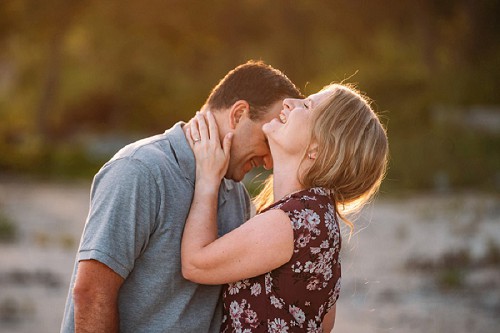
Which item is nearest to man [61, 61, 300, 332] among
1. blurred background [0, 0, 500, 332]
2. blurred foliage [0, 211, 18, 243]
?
blurred background [0, 0, 500, 332]

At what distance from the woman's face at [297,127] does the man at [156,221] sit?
125 mm

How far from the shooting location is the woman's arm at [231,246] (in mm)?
2984

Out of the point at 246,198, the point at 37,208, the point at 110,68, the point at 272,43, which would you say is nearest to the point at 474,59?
the point at 272,43

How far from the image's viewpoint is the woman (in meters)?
3.01

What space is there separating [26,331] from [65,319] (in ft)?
16.1

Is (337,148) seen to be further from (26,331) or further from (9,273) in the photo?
(9,273)

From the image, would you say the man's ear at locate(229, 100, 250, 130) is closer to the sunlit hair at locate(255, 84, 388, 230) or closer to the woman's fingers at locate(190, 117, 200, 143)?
the woman's fingers at locate(190, 117, 200, 143)

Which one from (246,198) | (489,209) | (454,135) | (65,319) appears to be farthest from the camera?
(454,135)

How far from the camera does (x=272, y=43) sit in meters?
27.2

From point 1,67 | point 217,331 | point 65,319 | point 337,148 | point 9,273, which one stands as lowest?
point 1,67

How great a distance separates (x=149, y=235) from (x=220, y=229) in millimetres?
370

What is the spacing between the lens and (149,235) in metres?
2.99

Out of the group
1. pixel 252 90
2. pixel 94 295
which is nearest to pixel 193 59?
pixel 252 90

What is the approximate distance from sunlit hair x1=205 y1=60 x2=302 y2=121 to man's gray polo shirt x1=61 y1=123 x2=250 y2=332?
8.5 inches
